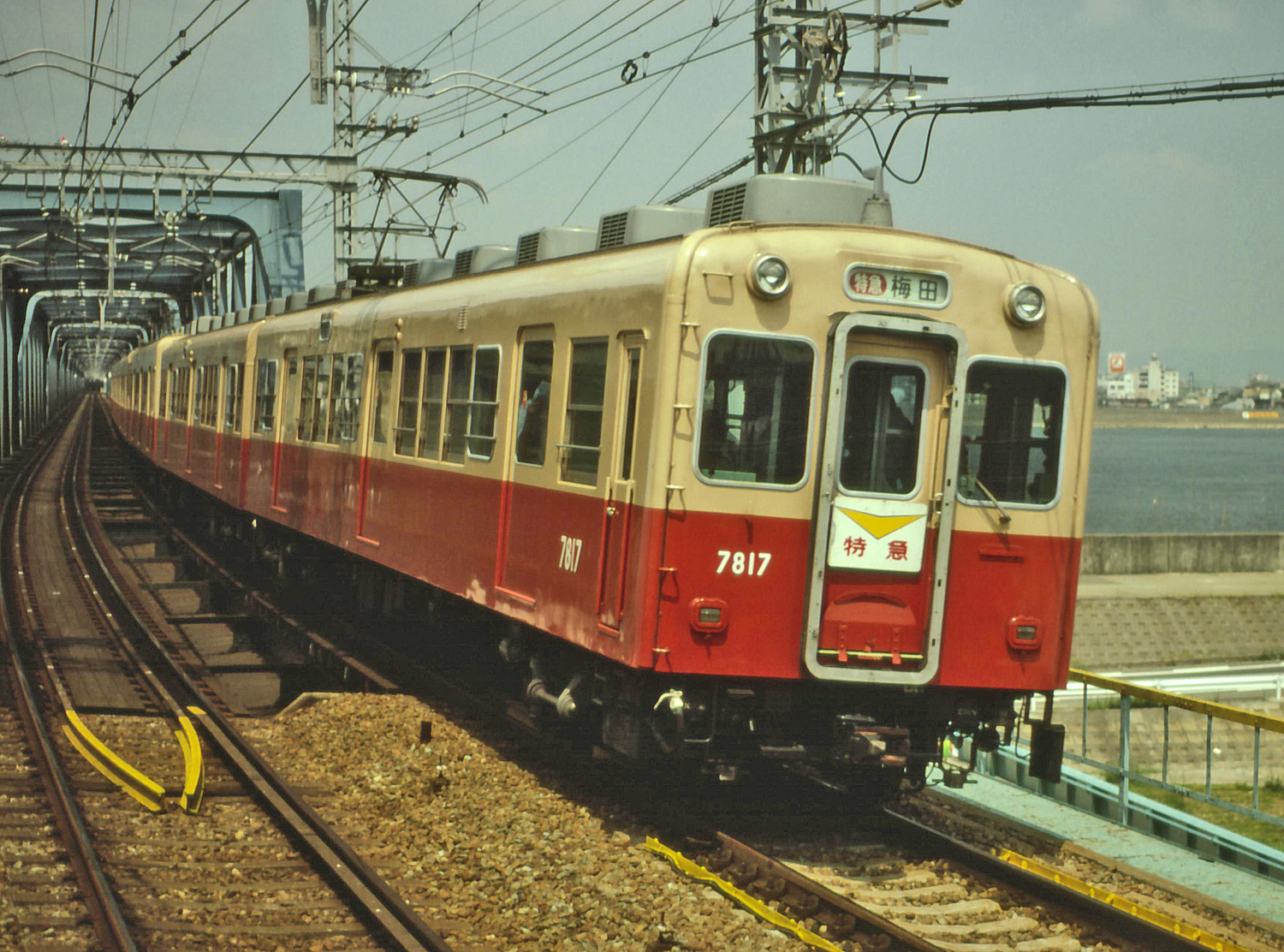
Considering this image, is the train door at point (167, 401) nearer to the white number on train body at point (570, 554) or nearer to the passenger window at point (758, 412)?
the white number on train body at point (570, 554)

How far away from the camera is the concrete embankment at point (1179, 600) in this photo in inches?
1391

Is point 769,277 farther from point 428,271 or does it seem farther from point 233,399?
point 233,399

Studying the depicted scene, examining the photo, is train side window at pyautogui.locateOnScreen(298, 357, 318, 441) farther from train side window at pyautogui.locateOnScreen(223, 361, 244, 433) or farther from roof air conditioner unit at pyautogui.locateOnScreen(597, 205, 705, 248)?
roof air conditioner unit at pyautogui.locateOnScreen(597, 205, 705, 248)

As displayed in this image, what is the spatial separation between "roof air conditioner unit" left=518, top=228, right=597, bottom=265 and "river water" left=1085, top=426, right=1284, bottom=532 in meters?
59.2

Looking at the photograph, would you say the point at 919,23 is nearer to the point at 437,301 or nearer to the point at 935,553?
the point at 437,301

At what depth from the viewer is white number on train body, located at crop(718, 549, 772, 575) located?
22.5 feet

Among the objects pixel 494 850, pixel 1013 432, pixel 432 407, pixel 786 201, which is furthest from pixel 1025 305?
pixel 432 407

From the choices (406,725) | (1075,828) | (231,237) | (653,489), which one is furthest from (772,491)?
(231,237)

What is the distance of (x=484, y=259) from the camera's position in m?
10.1

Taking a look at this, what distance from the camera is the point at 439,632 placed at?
13.0 metres

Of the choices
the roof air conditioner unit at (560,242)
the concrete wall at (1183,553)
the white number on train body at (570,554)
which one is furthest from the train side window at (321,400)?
the concrete wall at (1183,553)

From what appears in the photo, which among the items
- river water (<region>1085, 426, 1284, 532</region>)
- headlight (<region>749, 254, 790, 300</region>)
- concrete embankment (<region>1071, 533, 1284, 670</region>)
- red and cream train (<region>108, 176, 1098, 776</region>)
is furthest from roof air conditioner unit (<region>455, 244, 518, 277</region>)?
river water (<region>1085, 426, 1284, 532</region>)

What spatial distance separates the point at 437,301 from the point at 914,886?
562 centimetres

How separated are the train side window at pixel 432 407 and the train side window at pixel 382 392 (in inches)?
34.5
